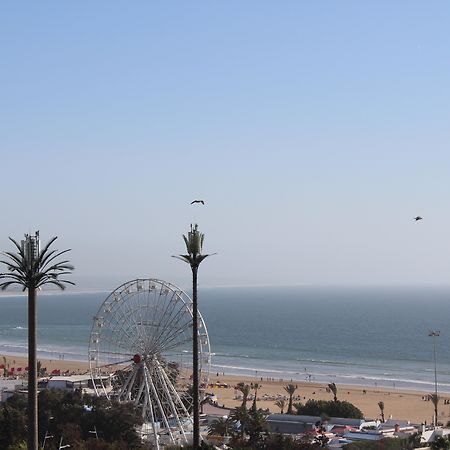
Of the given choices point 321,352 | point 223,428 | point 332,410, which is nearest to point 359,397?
point 332,410

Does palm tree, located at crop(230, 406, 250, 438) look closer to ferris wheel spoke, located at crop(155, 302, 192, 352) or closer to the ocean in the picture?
ferris wheel spoke, located at crop(155, 302, 192, 352)

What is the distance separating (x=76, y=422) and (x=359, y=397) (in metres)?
47.1

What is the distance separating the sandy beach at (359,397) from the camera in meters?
74.9

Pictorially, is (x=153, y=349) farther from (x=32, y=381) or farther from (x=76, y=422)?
(x=32, y=381)

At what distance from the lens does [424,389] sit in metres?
93.1

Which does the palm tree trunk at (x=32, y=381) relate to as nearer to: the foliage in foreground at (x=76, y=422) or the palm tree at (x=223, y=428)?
the foliage in foreground at (x=76, y=422)

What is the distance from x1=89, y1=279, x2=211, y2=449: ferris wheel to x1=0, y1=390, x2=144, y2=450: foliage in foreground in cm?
148

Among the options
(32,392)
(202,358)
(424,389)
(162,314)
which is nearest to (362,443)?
(202,358)

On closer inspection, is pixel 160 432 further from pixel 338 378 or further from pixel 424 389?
pixel 338 378

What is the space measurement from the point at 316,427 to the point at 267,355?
80400mm

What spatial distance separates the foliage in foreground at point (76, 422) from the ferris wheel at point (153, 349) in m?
1.48

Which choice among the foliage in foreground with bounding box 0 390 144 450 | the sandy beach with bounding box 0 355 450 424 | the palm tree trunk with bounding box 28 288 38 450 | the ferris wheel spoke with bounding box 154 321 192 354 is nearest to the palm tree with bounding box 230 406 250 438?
the ferris wheel spoke with bounding box 154 321 192 354

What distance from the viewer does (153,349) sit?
47438 mm

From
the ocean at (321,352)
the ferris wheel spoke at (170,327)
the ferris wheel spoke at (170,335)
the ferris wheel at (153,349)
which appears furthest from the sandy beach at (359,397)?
the ferris wheel spoke at (170,327)
